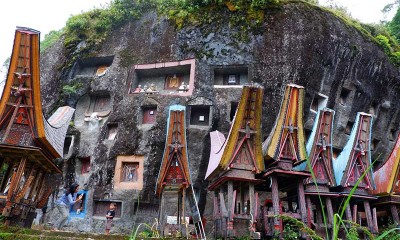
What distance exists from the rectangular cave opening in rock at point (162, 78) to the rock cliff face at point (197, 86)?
4.1 inches

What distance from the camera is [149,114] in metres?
18.5

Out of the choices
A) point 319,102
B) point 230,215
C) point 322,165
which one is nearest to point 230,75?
point 319,102

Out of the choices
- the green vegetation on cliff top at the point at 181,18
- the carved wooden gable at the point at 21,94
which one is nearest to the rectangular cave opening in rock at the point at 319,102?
the green vegetation on cliff top at the point at 181,18

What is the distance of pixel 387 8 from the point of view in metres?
30.1

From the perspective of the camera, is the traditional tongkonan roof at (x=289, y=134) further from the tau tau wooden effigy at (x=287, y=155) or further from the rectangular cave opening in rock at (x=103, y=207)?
the rectangular cave opening in rock at (x=103, y=207)

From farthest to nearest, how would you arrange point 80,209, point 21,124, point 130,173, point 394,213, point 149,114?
point 149,114
point 130,173
point 80,209
point 394,213
point 21,124

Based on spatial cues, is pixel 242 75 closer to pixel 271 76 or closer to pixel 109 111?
pixel 271 76

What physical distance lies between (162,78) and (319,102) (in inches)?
333

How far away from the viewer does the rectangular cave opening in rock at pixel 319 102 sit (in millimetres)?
18730

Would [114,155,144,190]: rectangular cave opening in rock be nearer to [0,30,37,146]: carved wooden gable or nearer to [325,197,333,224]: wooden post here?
[0,30,37,146]: carved wooden gable

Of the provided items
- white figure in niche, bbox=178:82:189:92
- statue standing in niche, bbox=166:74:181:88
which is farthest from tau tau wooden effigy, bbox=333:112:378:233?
statue standing in niche, bbox=166:74:181:88

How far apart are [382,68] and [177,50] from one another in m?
11.6

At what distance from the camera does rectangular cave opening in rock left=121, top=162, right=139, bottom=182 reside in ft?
55.9

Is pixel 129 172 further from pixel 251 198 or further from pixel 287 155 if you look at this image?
pixel 287 155
